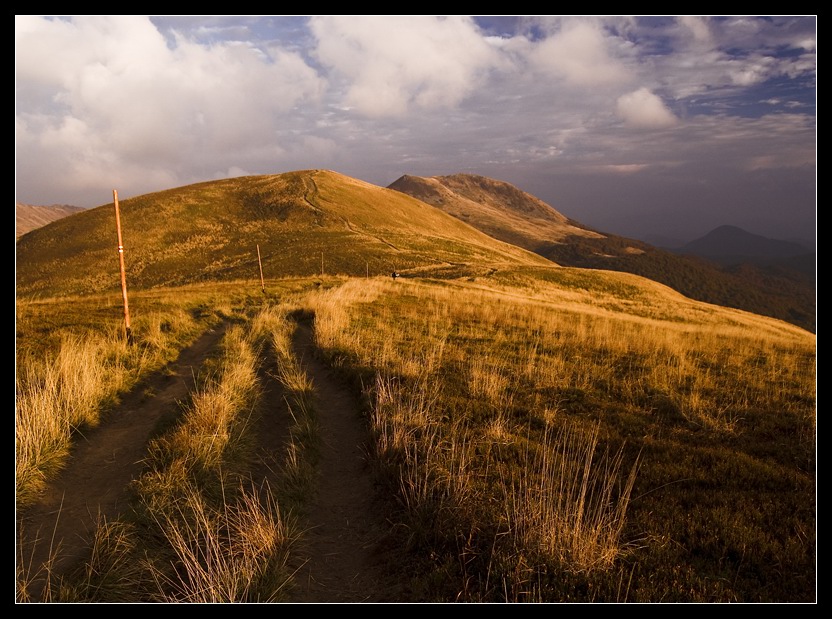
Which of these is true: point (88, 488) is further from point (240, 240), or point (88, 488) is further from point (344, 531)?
point (240, 240)

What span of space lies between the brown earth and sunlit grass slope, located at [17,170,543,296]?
3782 centimetres

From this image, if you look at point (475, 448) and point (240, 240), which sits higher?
point (240, 240)

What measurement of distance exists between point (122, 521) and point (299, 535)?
2.16 metres

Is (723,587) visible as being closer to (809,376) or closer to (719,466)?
(719,466)

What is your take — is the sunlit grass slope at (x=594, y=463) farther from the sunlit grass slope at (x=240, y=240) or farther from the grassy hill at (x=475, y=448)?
the sunlit grass slope at (x=240, y=240)

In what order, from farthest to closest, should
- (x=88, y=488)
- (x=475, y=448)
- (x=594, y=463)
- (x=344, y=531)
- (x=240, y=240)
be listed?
(x=240, y=240) < (x=475, y=448) < (x=594, y=463) < (x=88, y=488) < (x=344, y=531)

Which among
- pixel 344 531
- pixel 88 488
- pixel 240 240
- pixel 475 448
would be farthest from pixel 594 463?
pixel 240 240

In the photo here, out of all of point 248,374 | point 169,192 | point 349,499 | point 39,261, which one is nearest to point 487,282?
point 248,374

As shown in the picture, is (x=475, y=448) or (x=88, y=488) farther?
(x=475, y=448)

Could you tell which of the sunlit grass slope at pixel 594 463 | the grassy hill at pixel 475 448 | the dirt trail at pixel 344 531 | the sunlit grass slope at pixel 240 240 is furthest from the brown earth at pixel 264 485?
the sunlit grass slope at pixel 240 240

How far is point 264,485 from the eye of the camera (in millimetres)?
5961

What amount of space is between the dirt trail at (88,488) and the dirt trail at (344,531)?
8.15 feet

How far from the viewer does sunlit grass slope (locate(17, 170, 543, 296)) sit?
52844 mm

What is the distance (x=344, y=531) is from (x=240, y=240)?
68.8m
